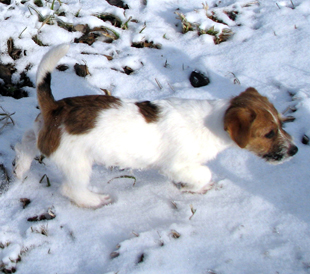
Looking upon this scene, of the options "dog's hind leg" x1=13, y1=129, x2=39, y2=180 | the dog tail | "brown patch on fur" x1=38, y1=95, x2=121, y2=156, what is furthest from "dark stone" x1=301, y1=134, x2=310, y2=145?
"dog's hind leg" x1=13, y1=129, x2=39, y2=180

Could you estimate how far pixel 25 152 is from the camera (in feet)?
9.34

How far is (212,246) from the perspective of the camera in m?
2.43

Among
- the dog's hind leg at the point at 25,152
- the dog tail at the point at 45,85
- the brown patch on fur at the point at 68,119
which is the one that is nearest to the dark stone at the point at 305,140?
the brown patch on fur at the point at 68,119

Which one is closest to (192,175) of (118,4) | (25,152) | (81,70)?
(25,152)

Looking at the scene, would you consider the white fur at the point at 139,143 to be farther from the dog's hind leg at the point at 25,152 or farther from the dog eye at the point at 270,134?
the dog eye at the point at 270,134

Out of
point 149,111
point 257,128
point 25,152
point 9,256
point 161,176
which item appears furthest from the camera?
point 161,176

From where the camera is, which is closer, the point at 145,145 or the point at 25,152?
the point at 145,145

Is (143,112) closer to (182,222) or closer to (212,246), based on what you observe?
(182,222)

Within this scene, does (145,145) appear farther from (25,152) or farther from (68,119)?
(25,152)

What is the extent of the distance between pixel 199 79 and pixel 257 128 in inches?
61.6

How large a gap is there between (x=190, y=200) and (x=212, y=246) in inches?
22.1

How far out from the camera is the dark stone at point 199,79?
392 centimetres

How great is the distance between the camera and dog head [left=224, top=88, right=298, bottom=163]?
7.89 feet

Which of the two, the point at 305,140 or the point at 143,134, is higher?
the point at 143,134
